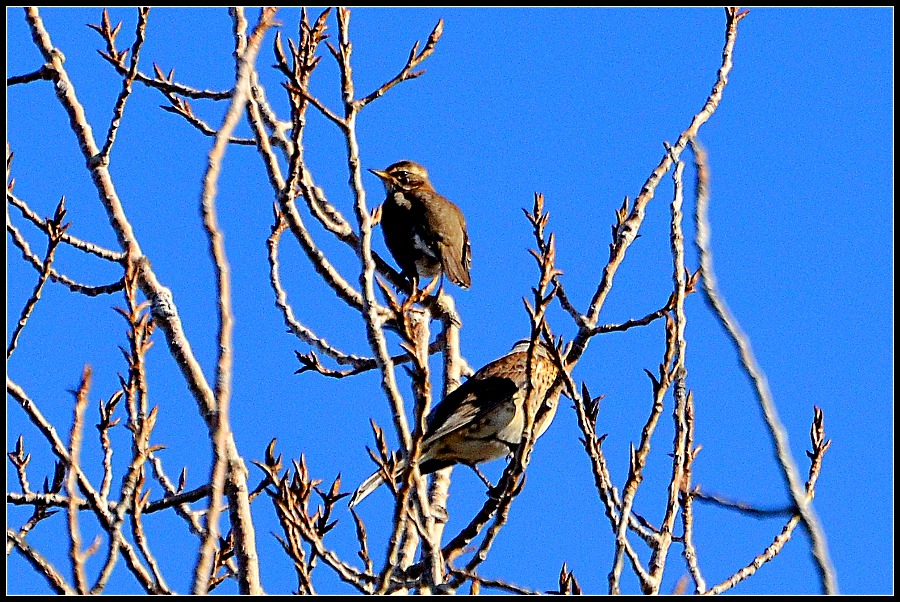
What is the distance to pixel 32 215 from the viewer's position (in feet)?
17.7

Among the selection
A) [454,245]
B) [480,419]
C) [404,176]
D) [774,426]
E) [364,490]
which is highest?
[404,176]

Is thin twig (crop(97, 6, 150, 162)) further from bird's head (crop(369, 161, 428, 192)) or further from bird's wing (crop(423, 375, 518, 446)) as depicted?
bird's head (crop(369, 161, 428, 192))

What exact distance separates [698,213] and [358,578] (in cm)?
223

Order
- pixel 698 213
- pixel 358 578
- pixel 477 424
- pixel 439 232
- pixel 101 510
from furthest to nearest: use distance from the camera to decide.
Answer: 1. pixel 439 232
2. pixel 477 424
3. pixel 358 578
4. pixel 101 510
5. pixel 698 213

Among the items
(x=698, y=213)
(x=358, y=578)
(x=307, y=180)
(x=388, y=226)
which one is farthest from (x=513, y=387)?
(x=698, y=213)

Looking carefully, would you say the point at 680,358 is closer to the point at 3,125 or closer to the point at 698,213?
the point at 698,213

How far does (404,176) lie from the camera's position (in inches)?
401

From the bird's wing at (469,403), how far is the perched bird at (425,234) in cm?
165


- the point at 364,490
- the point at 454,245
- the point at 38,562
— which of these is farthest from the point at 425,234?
the point at 38,562

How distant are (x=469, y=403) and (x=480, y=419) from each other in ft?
0.43

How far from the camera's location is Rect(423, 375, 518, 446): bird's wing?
272 inches

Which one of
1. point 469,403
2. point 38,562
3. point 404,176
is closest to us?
point 38,562

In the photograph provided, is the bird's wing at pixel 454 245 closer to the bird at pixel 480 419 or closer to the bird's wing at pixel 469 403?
the bird at pixel 480 419

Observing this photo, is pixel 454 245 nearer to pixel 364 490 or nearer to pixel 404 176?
pixel 404 176
